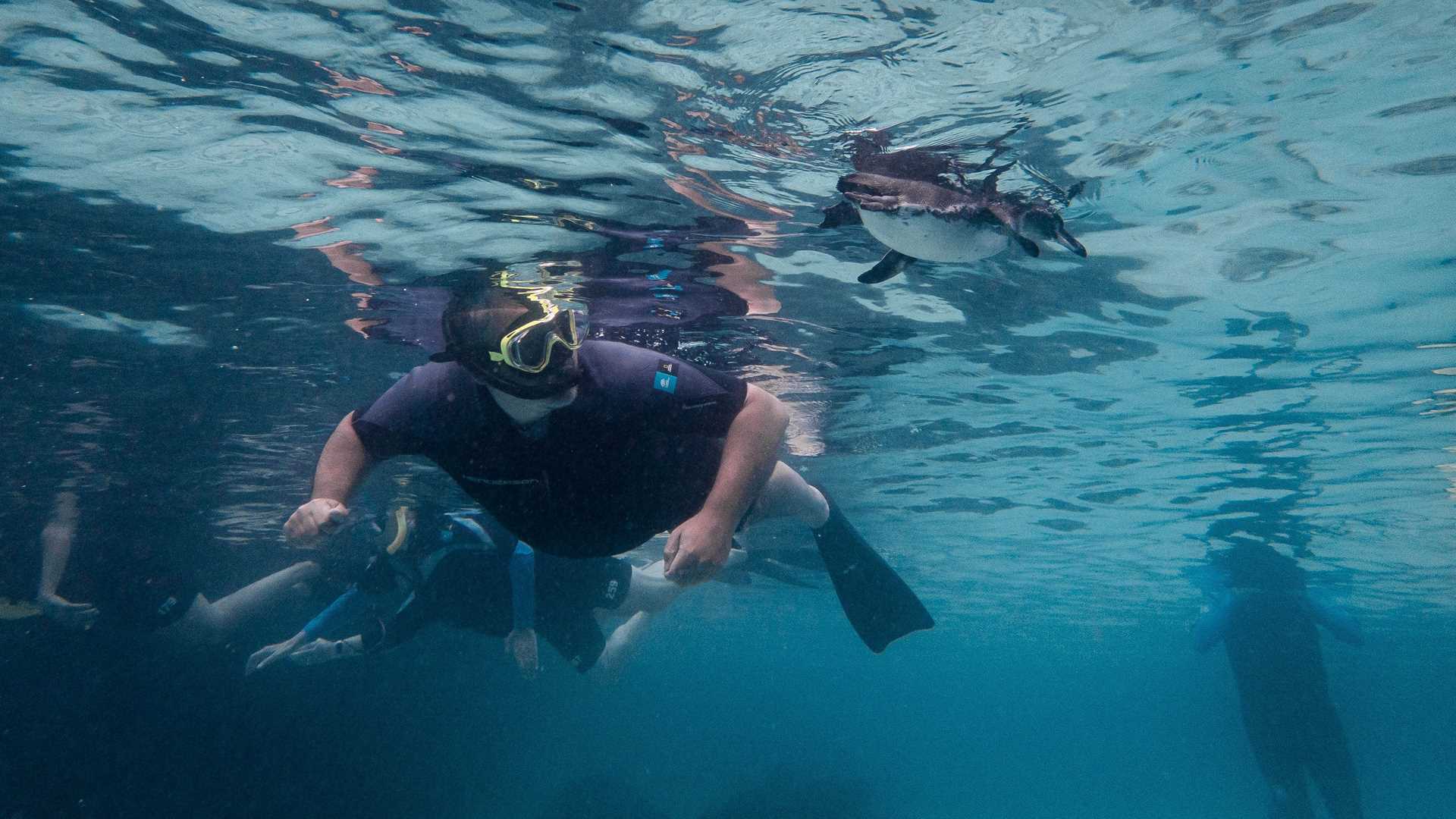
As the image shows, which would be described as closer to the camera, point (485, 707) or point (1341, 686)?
point (485, 707)

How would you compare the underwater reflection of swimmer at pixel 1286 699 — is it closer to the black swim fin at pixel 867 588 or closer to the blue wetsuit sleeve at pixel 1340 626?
the blue wetsuit sleeve at pixel 1340 626

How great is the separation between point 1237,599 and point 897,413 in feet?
46.1

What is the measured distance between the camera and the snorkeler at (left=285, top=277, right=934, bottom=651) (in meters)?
3.68

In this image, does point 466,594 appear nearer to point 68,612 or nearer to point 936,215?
point 936,215

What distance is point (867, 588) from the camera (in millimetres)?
8406

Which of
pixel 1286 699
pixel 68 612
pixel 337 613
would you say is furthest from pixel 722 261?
pixel 1286 699

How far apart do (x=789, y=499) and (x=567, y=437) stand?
3.18 metres

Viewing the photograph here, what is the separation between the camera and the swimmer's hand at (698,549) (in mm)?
3283

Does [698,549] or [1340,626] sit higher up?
[1340,626]

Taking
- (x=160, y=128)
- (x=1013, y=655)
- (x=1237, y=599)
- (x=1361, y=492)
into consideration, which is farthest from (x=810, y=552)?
(x=1013, y=655)

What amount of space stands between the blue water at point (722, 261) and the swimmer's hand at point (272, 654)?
4.40 metres

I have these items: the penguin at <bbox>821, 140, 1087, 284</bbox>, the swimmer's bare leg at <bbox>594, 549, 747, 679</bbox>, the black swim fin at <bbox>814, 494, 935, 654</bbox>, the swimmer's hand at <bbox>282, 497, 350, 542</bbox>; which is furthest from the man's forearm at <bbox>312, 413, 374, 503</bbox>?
the swimmer's bare leg at <bbox>594, 549, 747, 679</bbox>

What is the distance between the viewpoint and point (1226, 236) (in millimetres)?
8398

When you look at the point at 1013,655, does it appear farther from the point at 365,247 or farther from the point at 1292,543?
the point at 365,247
